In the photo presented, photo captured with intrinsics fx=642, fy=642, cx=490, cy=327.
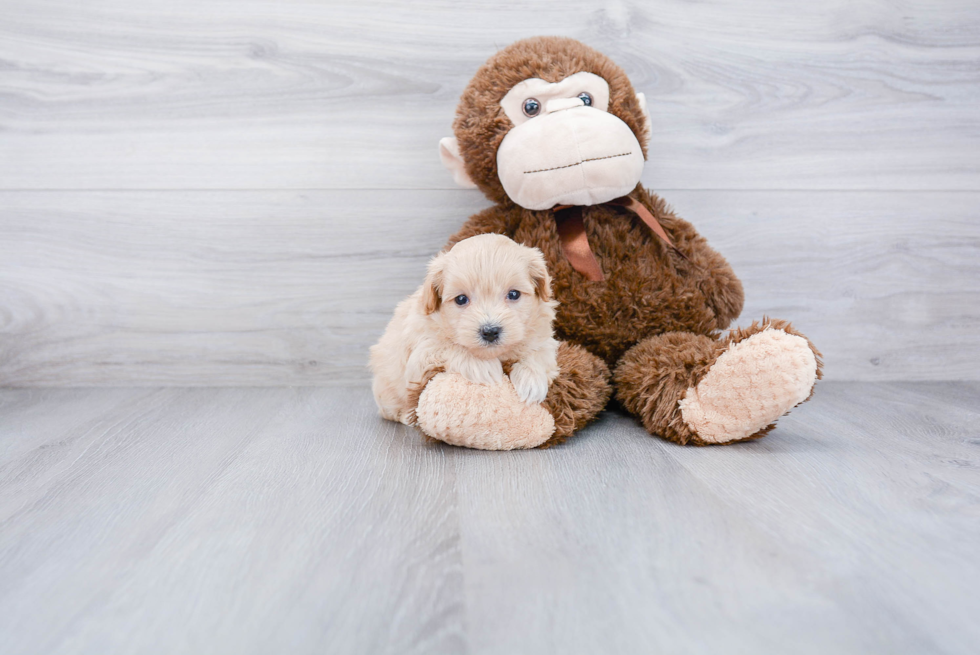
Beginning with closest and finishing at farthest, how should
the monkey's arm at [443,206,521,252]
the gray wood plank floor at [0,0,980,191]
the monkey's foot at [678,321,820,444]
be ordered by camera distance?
1. the monkey's foot at [678,321,820,444]
2. the monkey's arm at [443,206,521,252]
3. the gray wood plank floor at [0,0,980,191]

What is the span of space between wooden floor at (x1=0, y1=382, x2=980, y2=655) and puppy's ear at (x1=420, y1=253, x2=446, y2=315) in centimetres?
20

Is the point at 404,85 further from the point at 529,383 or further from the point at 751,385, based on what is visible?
the point at 751,385

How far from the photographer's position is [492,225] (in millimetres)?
1026

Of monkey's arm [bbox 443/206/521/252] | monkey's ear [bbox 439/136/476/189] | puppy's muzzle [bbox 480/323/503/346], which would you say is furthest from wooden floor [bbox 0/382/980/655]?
monkey's ear [bbox 439/136/476/189]

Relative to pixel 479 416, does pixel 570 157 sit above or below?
above

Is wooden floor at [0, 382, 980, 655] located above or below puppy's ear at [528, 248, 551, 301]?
below

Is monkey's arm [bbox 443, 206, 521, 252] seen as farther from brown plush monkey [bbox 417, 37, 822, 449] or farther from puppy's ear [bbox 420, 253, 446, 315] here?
puppy's ear [bbox 420, 253, 446, 315]

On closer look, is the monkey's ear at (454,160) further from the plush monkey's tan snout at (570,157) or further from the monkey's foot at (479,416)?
the monkey's foot at (479,416)

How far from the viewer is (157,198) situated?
1.22 metres

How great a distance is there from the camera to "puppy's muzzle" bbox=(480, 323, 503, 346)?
811 mm

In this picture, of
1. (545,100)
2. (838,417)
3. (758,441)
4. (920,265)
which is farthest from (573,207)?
(920,265)

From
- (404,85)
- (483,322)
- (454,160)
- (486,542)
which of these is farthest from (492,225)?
(486,542)

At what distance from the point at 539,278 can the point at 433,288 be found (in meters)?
0.14

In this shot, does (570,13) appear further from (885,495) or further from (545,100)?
(885,495)
